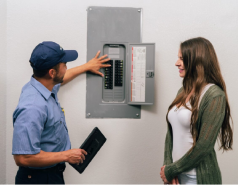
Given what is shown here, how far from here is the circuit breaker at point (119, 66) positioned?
165 cm

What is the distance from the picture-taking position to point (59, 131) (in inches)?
49.0

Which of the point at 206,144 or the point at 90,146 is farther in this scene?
the point at 90,146

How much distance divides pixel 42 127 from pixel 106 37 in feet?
2.82

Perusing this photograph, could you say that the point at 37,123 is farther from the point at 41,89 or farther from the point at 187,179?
the point at 187,179

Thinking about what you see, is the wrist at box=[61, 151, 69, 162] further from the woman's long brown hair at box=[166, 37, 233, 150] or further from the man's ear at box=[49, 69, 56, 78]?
the woman's long brown hair at box=[166, 37, 233, 150]

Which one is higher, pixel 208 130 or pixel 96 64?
pixel 96 64

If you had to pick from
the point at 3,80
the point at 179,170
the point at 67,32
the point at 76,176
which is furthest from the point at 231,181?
the point at 3,80

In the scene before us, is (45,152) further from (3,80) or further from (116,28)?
(116,28)

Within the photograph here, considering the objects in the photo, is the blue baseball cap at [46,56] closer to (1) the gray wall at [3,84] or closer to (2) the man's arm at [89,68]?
(2) the man's arm at [89,68]

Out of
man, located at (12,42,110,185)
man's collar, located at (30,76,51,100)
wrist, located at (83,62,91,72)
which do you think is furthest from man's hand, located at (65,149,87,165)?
wrist, located at (83,62,91,72)

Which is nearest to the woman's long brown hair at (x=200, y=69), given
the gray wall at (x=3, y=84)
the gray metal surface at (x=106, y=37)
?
the gray metal surface at (x=106, y=37)

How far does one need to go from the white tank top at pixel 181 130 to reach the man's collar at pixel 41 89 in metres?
0.67

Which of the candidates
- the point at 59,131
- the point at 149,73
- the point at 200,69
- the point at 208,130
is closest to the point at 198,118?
the point at 208,130

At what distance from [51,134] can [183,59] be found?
0.81 m
